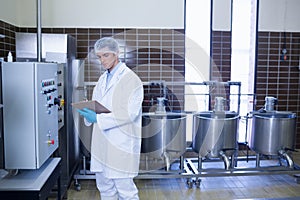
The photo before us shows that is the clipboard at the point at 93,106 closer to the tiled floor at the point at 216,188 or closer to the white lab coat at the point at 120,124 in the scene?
the white lab coat at the point at 120,124

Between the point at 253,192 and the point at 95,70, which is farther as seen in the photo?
the point at 95,70

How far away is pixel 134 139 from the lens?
2.42 metres

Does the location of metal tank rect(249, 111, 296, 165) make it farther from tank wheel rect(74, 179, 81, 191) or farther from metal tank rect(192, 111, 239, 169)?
tank wheel rect(74, 179, 81, 191)

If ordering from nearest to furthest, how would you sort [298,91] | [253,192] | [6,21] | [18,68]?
[18,68]
[253,192]
[6,21]
[298,91]

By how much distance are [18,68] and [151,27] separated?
2459mm

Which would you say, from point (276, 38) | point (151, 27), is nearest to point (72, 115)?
point (151, 27)

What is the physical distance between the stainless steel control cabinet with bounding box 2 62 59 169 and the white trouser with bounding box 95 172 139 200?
0.80m

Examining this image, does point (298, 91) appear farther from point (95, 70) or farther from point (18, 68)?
point (18, 68)

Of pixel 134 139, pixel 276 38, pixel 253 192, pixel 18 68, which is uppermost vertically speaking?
pixel 276 38

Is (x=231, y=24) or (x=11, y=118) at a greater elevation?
(x=231, y=24)

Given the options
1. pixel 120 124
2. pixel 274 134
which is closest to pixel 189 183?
pixel 274 134

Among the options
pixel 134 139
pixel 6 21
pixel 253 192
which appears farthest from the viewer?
pixel 6 21

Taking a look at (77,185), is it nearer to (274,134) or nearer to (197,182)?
(197,182)

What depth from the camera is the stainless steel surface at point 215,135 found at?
3164mm
